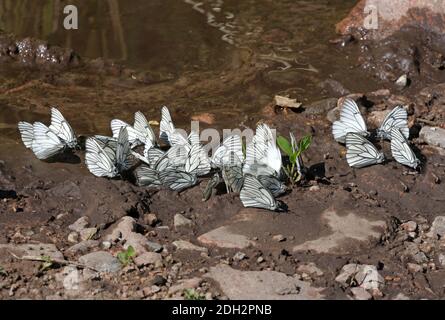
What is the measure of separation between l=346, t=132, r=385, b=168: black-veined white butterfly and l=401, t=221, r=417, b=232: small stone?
2.43 feet

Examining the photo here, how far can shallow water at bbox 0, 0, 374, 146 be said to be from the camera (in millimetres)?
7562

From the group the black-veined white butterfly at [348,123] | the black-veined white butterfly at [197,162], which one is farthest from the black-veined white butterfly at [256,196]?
the black-veined white butterfly at [348,123]

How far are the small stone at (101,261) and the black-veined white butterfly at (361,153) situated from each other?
2.02 meters

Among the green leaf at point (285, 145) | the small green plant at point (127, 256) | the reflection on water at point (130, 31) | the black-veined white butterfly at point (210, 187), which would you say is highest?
the reflection on water at point (130, 31)

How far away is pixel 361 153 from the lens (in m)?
6.33

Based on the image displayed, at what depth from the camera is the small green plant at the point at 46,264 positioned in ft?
16.6

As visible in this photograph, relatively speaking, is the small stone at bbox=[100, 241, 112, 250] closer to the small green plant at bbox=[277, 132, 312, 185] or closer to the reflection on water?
the small green plant at bbox=[277, 132, 312, 185]

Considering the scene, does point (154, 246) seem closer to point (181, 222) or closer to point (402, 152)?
point (181, 222)

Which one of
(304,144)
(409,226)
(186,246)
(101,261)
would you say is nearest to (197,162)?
(304,144)

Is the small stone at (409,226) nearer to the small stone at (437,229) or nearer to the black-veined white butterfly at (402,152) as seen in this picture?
the small stone at (437,229)

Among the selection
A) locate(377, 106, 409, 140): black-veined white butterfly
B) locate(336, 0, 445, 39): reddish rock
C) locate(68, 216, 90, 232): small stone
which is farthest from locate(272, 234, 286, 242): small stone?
locate(336, 0, 445, 39): reddish rock

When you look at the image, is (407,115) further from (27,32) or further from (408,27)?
(27,32)

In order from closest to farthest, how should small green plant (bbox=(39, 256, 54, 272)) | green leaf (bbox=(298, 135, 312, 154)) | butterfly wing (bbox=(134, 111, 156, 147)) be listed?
small green plant (bbox=(39, 256, 54, 272))
green leaf (bbox=(298, 135, 312, 154))
butterfly wing (bbox=(134, 111, 156, 147))

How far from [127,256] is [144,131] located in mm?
1670
